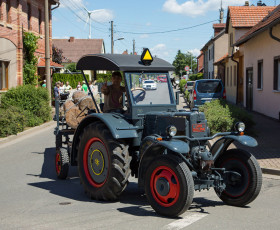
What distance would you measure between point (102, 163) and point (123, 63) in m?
1.53

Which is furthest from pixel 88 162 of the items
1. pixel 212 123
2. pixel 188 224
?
pixel 212 123

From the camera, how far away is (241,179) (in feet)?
21.2

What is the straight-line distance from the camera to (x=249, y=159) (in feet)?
20.9

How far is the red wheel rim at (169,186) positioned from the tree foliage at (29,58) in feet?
73.7

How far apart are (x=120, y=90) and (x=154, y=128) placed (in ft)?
3.97

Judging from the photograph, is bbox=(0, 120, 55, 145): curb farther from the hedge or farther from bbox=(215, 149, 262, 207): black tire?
bbox=(215, 149, 262, 207): black tire

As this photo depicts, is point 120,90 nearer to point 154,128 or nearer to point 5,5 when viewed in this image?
point 154,128

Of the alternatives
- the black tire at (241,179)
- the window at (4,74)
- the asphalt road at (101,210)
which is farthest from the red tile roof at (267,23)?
the window at (4,74)

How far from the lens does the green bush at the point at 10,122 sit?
15.8m

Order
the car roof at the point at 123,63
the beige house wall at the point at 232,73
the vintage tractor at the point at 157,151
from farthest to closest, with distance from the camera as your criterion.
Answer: the beige house wall at the point at 232,73
the car roof at the point at 123,63
the vintage tractor at the point at 157,151

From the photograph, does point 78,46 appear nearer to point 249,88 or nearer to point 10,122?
point 249,88

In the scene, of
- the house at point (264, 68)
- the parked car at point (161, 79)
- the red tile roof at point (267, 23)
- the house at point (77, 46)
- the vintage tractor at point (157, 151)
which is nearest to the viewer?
the vintage tractor at point (157, 151)

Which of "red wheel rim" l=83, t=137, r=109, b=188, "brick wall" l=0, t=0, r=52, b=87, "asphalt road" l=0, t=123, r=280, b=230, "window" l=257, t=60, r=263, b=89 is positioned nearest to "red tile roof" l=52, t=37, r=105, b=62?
"brick wall" l=0, t=0, r=52, b=87

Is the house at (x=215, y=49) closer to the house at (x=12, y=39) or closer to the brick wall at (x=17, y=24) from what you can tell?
the brick wall at (x=17, y=24)
